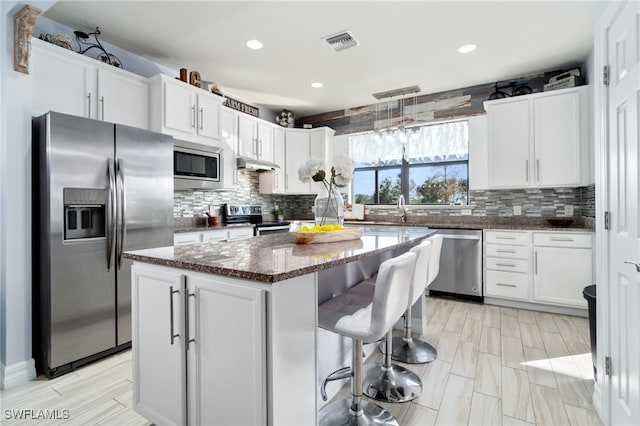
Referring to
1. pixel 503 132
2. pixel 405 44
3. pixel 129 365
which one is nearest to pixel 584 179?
pixel 503 132

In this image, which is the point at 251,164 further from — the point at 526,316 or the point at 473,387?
the point at 526,316

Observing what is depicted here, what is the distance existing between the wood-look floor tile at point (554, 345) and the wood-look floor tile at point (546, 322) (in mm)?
108

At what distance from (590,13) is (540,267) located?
2.37 m

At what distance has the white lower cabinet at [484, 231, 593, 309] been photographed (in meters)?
3.13

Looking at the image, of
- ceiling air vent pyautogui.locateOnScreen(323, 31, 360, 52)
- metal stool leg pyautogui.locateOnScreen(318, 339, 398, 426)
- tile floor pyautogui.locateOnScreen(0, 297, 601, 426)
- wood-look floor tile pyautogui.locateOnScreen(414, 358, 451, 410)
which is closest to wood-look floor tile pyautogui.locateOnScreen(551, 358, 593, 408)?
tile floor pyautogui.locateOnScreen(0, 297, 601, 426)

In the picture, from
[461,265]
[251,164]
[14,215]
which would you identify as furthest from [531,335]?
[14,215]

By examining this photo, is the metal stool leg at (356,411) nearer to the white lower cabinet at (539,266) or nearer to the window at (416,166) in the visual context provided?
the white lower cabinet at (539,266)

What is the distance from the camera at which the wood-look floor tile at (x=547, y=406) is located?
1.61 metres

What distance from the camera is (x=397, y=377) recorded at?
1969 mm

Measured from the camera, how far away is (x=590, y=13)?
8.54 ft

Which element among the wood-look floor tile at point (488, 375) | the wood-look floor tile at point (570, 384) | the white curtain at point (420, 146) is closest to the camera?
the wood-look floor tile at point (570, 384)

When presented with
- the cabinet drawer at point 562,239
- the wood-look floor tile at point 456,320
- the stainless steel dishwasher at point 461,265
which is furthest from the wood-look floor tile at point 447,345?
the cabinet drawer at point 562,239

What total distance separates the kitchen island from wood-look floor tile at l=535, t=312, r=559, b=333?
2.51 metres

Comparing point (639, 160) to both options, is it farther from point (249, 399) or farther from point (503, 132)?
point (503, 132)
